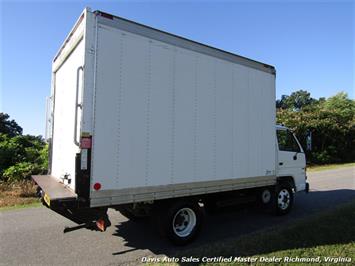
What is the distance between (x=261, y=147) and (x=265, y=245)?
2.54 metres

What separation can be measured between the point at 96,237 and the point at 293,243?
366 cm

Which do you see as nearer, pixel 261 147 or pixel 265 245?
pixel 265 245

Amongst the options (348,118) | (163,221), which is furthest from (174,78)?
(348,118)

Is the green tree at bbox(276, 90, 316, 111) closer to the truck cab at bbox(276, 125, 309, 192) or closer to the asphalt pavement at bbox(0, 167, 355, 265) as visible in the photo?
the truck cab at bbox(276, 125, 309, 192)

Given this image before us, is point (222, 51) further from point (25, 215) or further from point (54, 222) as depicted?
point (25, 215)

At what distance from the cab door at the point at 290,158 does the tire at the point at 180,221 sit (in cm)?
296

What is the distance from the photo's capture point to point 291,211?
9.34 metres

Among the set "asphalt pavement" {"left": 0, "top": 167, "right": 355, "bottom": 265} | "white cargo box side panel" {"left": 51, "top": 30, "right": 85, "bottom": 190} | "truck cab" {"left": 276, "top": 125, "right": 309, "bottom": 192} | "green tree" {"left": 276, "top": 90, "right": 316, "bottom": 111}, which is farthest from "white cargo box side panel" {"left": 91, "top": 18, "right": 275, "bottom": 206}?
"green tree" {"left": 276, "top": 90, "right": 316, "bottom": 111}

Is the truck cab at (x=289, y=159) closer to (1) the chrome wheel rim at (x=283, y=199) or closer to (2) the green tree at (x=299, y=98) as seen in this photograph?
(1) the chrome wheel rim at (x=283, y=199)

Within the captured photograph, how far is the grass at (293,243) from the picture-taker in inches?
222

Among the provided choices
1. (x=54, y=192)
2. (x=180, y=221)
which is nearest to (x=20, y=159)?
(x=54, y=192)

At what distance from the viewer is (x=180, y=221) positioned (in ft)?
21.8

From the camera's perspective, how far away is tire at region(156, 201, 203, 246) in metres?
6.25

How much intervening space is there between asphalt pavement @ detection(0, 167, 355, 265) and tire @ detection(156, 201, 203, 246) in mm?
190
